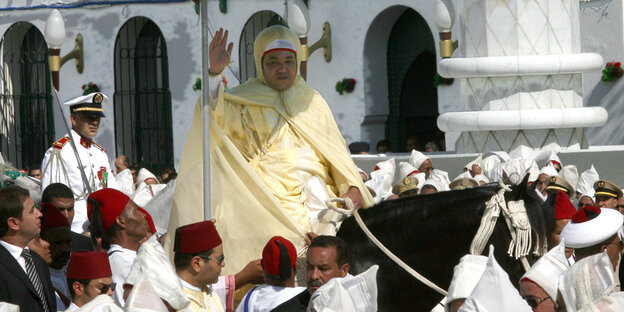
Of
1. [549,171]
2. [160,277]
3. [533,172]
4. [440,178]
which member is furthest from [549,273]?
[440,178]

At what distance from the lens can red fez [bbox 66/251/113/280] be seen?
15.9 ft

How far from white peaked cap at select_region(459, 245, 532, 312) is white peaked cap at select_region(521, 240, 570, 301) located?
0.49 metres

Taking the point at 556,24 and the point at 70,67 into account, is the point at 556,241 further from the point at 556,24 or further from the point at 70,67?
the point at 70,67

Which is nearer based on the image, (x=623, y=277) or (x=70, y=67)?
(x=623, y=277)

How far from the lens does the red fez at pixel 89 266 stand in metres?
4.84

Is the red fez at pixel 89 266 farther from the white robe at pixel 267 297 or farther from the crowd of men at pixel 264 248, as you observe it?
the white robe at pixel 267 297

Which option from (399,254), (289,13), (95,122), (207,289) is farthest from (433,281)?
(289,13)

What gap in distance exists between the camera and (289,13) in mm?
18562

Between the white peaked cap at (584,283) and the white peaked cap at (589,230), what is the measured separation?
1.50 metres

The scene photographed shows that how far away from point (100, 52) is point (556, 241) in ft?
58.4

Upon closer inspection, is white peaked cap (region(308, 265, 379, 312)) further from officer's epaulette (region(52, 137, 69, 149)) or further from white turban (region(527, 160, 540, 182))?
white turban (region(527, 160, 540, 182))

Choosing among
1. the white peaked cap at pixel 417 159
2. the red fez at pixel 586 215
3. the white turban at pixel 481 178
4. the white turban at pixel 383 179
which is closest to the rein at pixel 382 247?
→ the red fez at pixel 586 215

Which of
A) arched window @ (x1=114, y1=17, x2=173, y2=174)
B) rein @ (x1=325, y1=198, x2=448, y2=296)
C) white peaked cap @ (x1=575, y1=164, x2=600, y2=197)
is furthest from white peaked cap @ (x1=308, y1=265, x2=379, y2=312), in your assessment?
arched window @ (x1=114, y1=17, x2=173, y2=174)

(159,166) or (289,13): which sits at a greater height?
(289,13)
